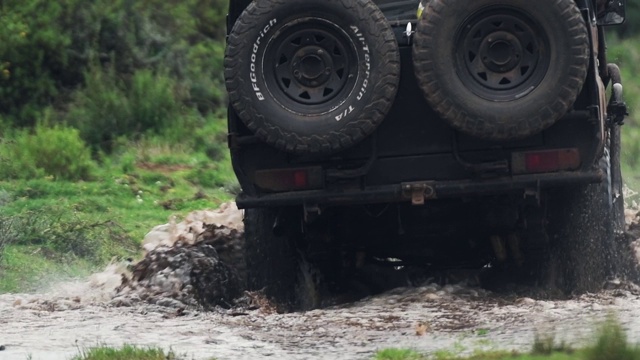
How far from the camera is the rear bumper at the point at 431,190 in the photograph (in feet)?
24.4

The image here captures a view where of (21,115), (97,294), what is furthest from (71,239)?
(21,115)

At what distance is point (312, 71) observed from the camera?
7.40 m

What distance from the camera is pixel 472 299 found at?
805 centimetres

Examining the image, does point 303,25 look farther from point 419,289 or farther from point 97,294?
point 97,294

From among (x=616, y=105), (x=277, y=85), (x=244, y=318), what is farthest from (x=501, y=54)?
(x=244, y=318)

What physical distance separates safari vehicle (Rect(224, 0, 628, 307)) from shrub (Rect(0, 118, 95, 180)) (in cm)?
626

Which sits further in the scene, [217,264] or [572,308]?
[217,264]

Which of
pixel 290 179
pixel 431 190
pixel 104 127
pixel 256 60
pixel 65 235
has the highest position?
pixel 104 127

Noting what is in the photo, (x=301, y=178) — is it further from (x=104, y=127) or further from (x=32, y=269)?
(x=104, y=127)

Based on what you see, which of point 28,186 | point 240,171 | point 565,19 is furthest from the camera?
point 28,186

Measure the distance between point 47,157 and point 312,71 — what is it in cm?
737

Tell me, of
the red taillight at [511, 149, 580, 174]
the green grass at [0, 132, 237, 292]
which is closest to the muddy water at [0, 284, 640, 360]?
the red taillight at [511, 149, 580, 174]

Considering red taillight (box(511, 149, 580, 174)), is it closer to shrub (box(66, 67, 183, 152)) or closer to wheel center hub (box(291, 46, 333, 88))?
wheel center hub (box(291, 46, 333, 88))

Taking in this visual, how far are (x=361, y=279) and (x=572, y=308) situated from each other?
1.84 m
